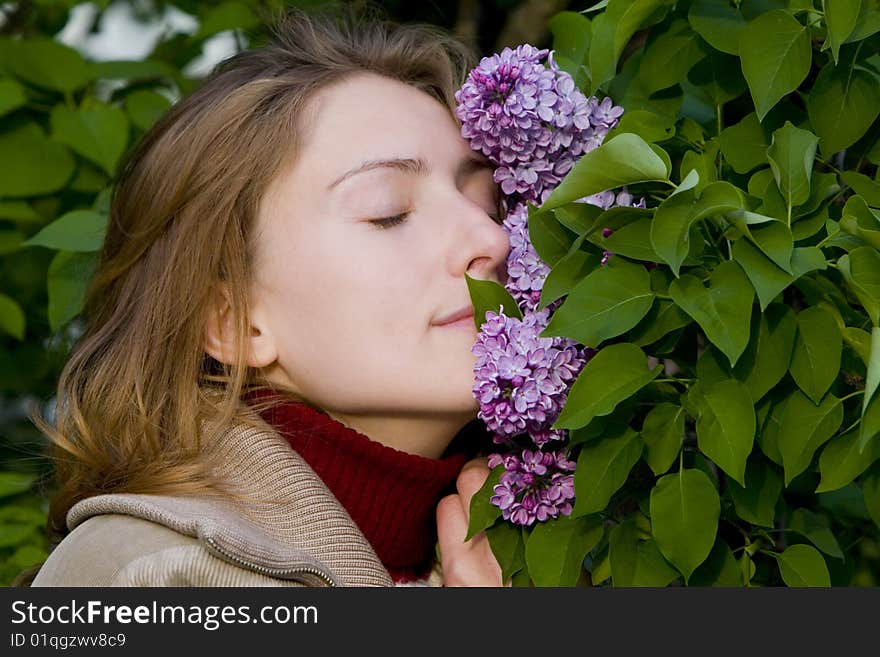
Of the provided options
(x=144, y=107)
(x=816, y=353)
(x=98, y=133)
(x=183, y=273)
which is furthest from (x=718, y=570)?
(x=144, y=107)

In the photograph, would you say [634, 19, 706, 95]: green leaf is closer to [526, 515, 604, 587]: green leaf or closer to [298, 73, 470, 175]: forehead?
[298, 73, 470, 175]: forehead

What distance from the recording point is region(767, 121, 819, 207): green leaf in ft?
4.03

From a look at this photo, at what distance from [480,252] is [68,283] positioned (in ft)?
3.31

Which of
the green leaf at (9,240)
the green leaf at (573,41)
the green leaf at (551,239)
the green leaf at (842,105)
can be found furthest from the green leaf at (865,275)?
the green leaf at (9,240)

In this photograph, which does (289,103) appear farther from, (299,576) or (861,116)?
(861,116)

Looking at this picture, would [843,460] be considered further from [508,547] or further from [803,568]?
[508,547]

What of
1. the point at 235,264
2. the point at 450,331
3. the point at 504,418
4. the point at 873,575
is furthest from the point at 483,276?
the point at 873,575

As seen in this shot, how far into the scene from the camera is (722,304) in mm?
1181

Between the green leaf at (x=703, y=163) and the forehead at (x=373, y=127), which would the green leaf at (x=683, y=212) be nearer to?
the green leaf at (x=703, y=163)

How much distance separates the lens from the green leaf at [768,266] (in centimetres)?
113

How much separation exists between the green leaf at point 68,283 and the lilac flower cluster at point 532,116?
0.97 meters

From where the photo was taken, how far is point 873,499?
1.28m

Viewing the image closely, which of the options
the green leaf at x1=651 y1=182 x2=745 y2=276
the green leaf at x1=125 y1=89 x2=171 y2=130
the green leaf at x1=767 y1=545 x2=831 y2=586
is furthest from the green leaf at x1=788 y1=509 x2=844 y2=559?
the green leaf at x1=125 y1=89 x2=171 y2=130

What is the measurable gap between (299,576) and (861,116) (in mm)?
856
